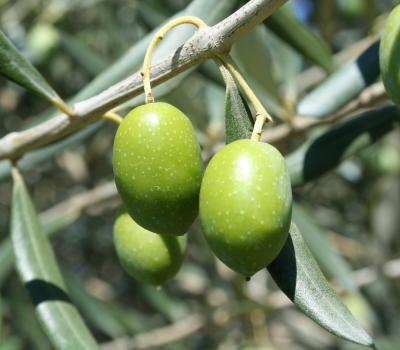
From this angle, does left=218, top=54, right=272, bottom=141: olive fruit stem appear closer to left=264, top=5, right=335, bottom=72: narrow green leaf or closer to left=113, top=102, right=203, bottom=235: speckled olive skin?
left=113, top=102, right=203, bottom=235: speckled olive skin

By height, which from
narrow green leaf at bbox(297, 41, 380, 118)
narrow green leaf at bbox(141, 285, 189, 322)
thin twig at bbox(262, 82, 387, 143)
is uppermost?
narrow green leaf at bbox(297, 41, 380, 118)

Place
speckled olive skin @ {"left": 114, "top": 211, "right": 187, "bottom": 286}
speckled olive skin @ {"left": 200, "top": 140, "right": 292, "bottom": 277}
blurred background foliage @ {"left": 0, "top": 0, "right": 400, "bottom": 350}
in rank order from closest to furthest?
speckled olive skin @ {"left": 200, "top": 140, "right": 292, "bottom": 277}, speckled olive skin @ {"left": 114, "top": 211, "right": 187, "bottom": 286}, blurred background foliage @ {"left": 0, "top": 0, "right": 400, "bottom": 350}

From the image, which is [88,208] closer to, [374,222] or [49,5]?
[374,222]

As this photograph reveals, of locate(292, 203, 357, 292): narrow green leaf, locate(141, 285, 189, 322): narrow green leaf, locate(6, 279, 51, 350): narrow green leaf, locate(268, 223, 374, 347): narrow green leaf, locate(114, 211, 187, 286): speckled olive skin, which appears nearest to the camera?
locate(268, 223, 374, 347): narrow green leaf

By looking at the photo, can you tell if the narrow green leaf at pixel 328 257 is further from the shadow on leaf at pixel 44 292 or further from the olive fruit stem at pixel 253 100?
the olive fruit stem at pixel 253 100

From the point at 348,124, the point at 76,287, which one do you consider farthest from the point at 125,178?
the point at 76,287

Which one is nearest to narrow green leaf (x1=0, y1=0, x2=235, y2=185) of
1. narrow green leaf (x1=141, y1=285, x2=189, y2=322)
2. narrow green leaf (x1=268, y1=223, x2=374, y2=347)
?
narrow green leaf (x1=268, y1=223, x2=374, y2=347)

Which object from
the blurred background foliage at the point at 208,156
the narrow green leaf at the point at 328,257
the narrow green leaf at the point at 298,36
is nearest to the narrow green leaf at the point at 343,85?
the blurred background foliage at the point at 208,156
